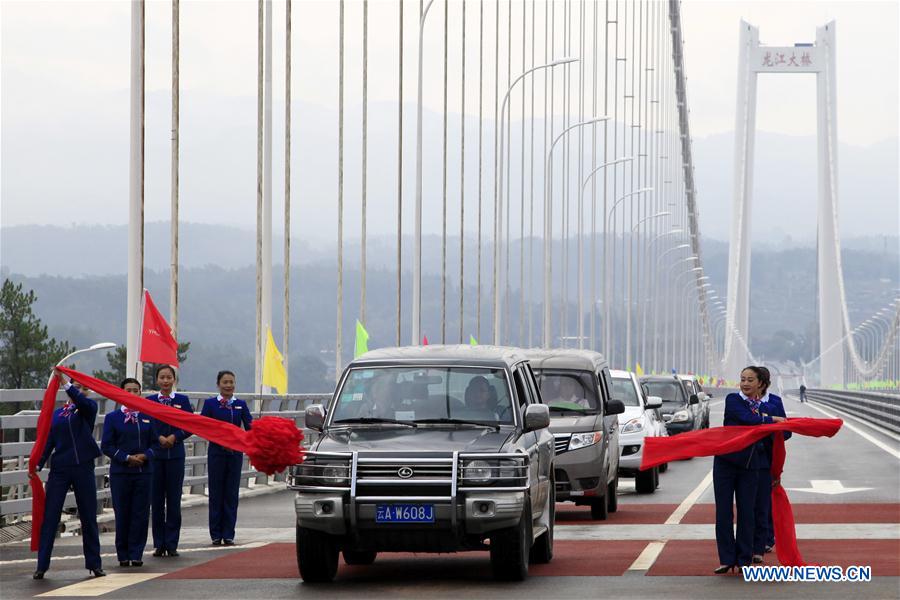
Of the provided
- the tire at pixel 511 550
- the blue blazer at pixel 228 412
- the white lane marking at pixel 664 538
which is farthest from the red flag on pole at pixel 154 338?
the tire at pixel 511 550

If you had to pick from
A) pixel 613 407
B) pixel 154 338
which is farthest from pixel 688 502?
pixel 154 338

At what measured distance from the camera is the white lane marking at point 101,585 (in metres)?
12.5

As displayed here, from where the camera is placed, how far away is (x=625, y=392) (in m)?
27.7

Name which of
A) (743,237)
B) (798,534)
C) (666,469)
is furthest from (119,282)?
(798,534)

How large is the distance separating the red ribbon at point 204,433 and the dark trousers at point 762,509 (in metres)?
3.59

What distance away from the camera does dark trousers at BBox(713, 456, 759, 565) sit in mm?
13414

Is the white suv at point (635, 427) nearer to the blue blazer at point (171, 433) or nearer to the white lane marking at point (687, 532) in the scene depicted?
the white lane marking at point (687, 532)

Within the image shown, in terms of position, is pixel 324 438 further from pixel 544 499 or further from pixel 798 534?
pixel 798 534

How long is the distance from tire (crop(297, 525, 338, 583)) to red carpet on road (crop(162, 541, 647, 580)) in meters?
0.37

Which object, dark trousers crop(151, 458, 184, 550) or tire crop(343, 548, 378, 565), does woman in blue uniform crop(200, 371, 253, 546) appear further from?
tire crop(343, 548, 378, 565)

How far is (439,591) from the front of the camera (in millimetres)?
12242

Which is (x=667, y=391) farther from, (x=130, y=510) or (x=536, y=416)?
(x=536, y=416)

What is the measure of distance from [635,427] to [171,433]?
12025 mm

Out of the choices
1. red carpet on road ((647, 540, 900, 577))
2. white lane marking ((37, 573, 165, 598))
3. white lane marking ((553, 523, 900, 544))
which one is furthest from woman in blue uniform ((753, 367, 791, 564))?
white lane marking ((37, 573, 165, 598))
